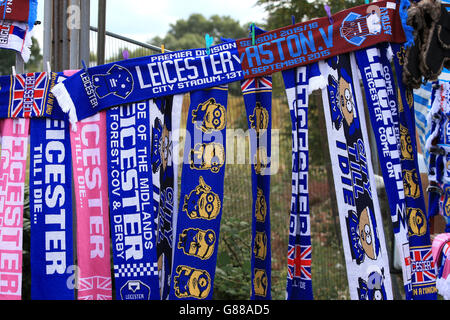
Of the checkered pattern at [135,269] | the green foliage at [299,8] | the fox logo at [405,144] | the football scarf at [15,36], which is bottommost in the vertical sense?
the checkered pattern at [135,269]

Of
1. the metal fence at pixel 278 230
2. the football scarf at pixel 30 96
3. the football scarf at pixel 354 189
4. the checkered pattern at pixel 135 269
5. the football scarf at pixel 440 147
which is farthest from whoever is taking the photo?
the metal fence at pixel 278 230

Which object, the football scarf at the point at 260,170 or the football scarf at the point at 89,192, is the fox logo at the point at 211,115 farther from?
the football scarf at the point at 89,192

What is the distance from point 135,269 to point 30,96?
0.89 m

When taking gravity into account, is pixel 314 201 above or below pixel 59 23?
below

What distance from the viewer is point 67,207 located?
216cm

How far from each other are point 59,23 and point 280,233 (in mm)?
2953

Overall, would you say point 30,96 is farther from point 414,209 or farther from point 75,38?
point 414,209

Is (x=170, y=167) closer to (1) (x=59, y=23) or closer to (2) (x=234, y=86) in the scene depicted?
(1) (x=59, y=23)

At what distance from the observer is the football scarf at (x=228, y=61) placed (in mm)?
1946

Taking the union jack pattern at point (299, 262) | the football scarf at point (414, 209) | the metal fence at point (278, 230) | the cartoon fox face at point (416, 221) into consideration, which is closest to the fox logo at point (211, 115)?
the union jack pattern at point (299, 262)

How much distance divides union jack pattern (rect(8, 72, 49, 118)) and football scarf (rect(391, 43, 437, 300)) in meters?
1.49

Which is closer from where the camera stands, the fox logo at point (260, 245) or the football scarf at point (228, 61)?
the football scarf at point (228, 61)

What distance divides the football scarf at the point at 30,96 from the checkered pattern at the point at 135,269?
2.27ft
